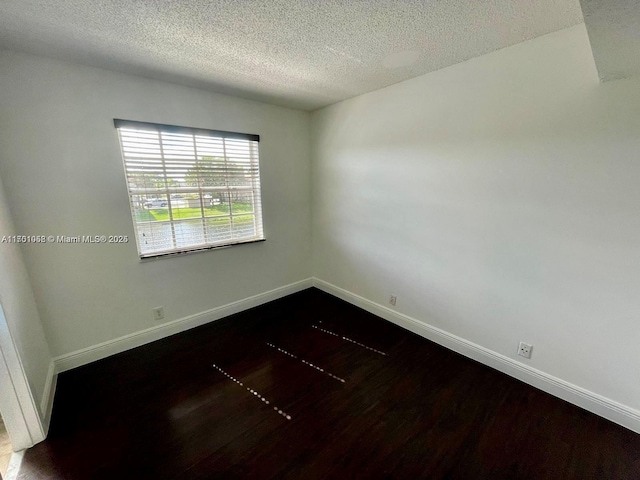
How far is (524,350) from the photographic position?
1.92 metres

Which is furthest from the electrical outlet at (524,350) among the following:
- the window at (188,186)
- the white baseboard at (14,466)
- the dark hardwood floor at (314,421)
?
the white baseboard at (14,466)

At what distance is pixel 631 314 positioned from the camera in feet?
4.96

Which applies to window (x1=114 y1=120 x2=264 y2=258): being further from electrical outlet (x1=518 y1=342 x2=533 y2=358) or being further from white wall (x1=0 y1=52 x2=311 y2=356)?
electrical outlet (x1=518 y1=342 x2=533 y2=358)

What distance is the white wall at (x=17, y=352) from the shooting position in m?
1.38

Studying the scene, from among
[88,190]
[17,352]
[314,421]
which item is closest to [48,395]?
[17,352]

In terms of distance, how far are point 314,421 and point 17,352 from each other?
1.70 meters

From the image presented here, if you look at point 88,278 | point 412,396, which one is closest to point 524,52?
point 412,396

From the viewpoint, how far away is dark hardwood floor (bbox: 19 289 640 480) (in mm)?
1384

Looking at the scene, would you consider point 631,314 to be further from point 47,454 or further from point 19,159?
point 19,159

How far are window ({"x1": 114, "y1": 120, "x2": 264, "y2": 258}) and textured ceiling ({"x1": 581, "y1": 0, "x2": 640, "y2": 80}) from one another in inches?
99.0

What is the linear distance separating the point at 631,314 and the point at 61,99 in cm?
390

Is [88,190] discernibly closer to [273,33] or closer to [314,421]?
[273,33]

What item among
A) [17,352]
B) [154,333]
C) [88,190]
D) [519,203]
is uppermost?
[88,190]

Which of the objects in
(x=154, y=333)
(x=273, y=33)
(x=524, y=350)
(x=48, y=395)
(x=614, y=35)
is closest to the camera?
(x=614, y=35)
